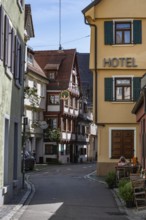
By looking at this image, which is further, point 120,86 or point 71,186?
point 120,86

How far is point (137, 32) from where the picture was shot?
31.5 metres

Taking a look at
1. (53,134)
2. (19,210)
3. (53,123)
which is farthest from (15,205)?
(53,123)

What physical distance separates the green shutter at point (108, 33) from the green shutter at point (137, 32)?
4.50 feet

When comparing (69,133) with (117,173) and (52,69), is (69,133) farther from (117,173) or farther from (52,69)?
(117,173)

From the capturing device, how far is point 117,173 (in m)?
23.1

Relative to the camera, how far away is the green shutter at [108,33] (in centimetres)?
3150

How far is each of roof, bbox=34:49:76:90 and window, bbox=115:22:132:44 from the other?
31.6 m

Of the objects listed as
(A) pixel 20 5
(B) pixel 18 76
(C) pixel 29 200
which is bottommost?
(C) pixel 29 200

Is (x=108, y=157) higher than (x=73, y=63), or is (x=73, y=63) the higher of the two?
(x=73, y=63)

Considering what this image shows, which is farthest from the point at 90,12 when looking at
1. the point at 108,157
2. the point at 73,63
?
the point at 73,63

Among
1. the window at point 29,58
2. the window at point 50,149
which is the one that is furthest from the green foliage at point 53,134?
the window at point 29,58

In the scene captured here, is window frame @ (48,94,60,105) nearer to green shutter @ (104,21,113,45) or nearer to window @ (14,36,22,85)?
green shutter @ (104,21,113,45)

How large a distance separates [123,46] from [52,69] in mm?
33822

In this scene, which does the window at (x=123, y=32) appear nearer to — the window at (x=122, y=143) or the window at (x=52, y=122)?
the window at (x=122, y=143)
